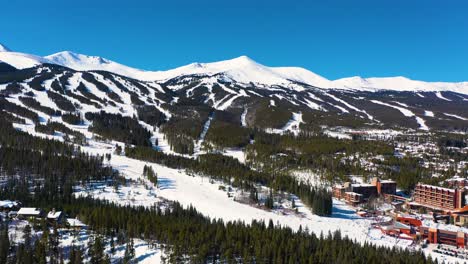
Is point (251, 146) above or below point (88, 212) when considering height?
above

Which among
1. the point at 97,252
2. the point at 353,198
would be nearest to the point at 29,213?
the point at 97,252

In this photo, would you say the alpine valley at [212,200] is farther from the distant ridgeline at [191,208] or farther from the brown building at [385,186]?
the brown building at [385,186]

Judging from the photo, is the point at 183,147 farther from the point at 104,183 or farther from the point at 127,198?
the point at 127,198

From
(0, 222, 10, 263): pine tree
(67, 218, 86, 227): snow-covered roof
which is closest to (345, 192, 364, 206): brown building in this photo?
(67, 218, 86, 227): snow-covered roof

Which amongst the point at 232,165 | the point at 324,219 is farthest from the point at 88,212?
the point at 232,165

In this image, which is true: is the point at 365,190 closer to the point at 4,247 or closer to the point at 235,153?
the point at 235,153

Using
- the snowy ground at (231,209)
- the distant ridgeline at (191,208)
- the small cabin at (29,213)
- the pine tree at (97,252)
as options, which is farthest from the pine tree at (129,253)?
the snowy ground at (231,209)

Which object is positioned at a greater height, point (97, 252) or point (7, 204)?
point (7, 204)

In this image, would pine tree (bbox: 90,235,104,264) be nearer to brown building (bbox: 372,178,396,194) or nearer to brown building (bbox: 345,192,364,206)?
brown building (bbox: 345,192,364,206)
